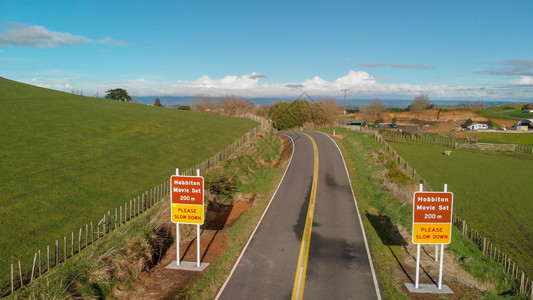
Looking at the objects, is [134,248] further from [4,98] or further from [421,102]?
[421,102]

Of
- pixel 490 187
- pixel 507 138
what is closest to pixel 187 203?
pixel 490 187

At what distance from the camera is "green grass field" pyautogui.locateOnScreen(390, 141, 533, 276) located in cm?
2770

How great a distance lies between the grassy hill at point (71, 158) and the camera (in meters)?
23.6

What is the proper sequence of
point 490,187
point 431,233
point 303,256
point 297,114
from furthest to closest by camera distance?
point 297,114, point 490,187, point 303,256, point 431,233

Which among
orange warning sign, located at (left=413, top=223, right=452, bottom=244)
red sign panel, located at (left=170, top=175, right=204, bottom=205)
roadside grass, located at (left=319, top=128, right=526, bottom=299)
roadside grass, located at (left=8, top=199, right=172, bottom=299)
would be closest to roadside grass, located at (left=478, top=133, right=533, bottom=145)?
roadside grass, located at (left=319, top=128, right=526, bottom=299)

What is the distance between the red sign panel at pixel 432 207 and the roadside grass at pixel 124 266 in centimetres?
879

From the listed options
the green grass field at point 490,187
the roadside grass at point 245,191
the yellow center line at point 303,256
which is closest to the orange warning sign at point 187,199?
the roadside grass at point 245,191

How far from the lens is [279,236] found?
69.3ft

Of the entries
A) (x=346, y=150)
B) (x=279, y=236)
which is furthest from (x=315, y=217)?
(x=346, y=150)

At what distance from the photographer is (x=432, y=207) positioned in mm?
15461

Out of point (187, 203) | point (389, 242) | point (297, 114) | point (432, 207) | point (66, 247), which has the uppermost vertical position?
point (297, 114)

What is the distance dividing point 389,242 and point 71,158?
104 feet

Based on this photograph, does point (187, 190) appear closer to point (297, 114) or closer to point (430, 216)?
point (430, 216)

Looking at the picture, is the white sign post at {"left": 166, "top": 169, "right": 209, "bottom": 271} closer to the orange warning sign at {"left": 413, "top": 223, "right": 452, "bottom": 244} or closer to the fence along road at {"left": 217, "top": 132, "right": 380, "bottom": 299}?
the fence along road at {"left": 217, "top": 132, "right": 380, "bottom": 299}
